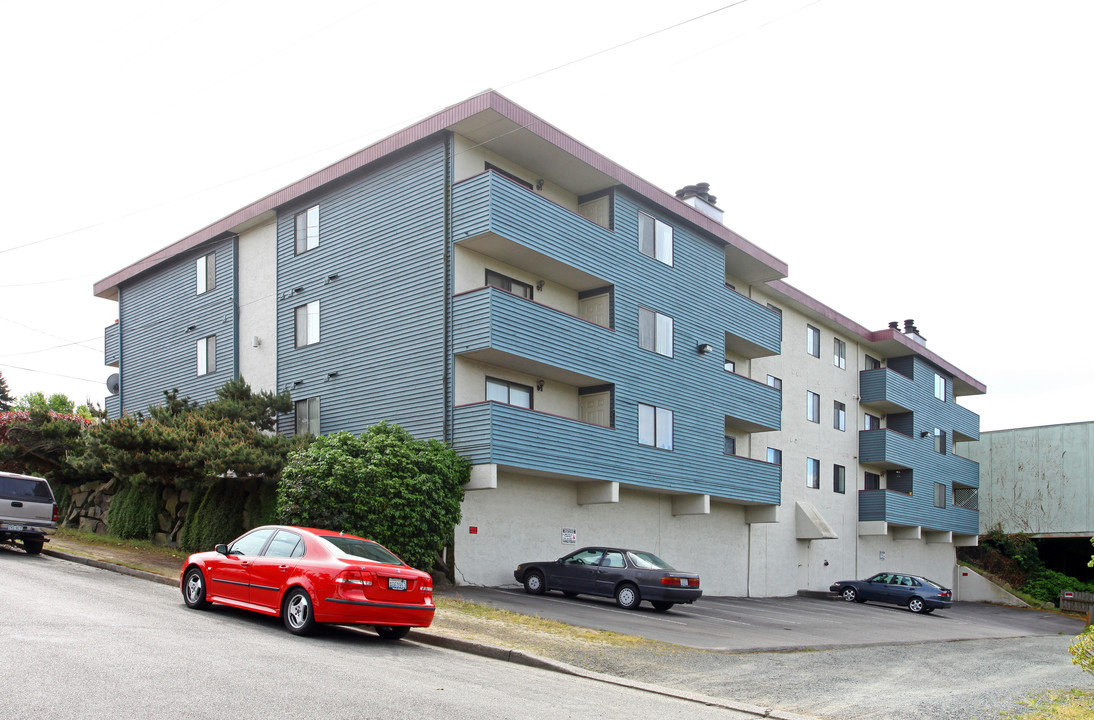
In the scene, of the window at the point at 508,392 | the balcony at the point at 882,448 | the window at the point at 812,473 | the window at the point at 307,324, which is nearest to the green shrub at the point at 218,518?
the window at the point at 307,324

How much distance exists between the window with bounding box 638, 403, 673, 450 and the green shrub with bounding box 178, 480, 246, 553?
419 inches

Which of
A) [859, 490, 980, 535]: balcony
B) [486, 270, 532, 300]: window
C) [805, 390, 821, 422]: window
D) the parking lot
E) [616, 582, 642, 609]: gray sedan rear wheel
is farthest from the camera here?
[859, 490, 980, 535]: balcony

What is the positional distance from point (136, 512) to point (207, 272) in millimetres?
9080

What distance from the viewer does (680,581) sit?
69.9ft

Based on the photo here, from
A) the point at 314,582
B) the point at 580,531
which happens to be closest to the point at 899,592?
the point at 580,531

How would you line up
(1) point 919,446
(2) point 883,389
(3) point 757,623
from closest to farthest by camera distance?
(3) point 757,623 < (2) point 883,389 < (1) point 919,446

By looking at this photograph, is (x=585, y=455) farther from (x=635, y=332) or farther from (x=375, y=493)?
(x=375, y=493)

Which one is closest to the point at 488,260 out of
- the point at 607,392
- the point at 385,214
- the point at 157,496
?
the point at 385,214

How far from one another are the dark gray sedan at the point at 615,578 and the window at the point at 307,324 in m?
8.89

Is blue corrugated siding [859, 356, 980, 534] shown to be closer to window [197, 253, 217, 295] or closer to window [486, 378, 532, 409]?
window [486, 378, 532, 409]

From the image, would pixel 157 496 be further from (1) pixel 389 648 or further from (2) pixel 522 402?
(1) pixel 389 648

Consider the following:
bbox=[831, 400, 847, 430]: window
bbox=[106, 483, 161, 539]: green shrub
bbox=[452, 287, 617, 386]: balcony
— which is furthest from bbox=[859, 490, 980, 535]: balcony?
bbox=[106, 483, 161, 539]: green shrub

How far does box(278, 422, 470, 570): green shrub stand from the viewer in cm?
1919

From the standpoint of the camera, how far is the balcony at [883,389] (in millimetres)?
41781
